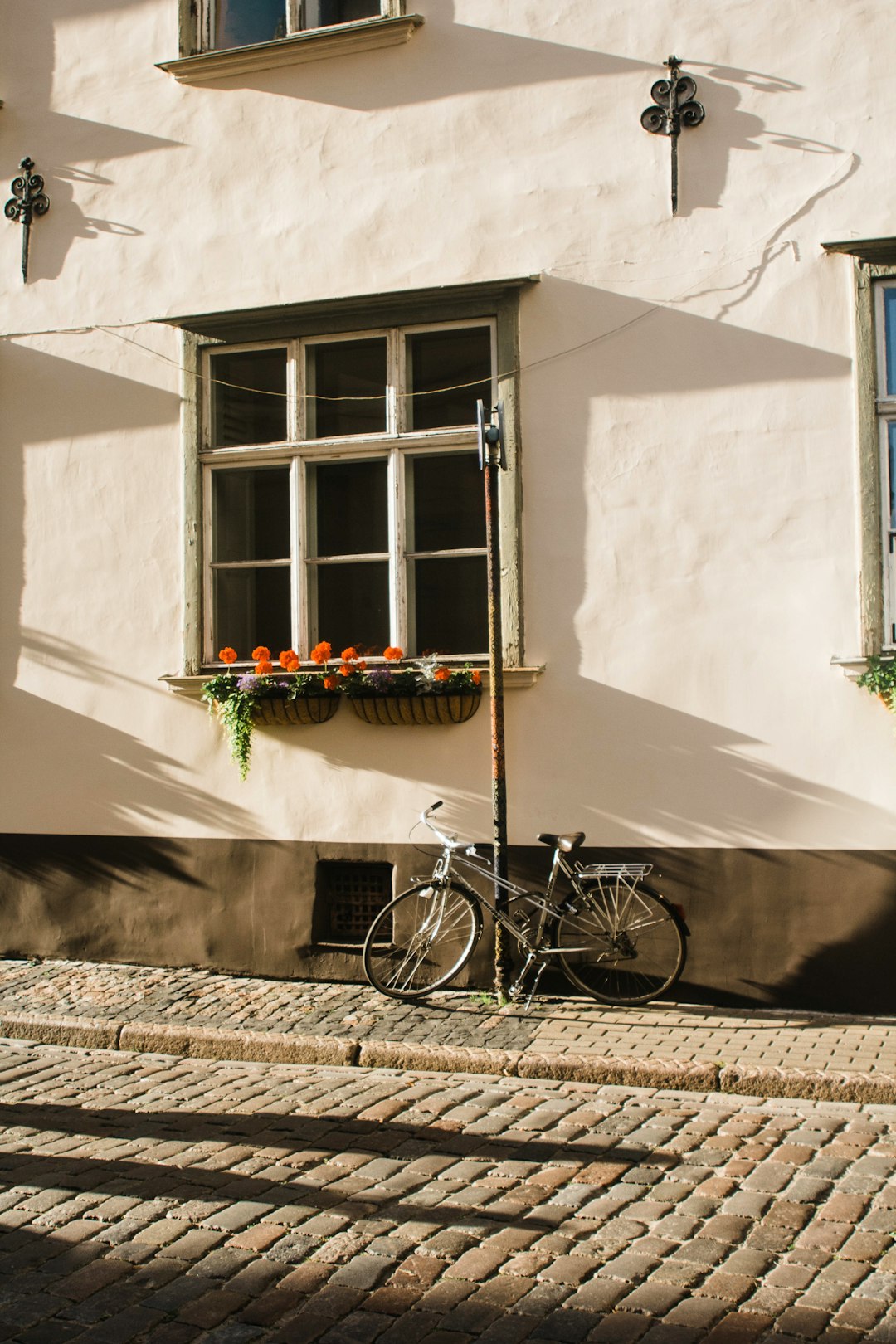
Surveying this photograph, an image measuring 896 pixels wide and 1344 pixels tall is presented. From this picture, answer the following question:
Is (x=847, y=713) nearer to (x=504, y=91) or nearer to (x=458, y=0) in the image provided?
(x=504, y=91)

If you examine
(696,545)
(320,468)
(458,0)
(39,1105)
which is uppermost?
(458,0)

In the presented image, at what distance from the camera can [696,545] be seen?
709 centimetres

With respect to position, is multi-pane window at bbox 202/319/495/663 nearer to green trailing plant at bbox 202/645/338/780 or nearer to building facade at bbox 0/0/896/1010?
building facade at bbox 0/0/896/1010

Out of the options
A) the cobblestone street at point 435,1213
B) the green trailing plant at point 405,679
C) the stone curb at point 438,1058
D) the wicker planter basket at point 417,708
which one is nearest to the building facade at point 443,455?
the wicker planter basket at point 417,708

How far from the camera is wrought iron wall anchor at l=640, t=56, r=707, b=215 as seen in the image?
7.18m

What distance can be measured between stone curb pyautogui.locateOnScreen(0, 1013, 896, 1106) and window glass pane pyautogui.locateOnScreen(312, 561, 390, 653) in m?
2.38

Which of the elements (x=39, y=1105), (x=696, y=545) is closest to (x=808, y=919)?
(x=696, y=545)

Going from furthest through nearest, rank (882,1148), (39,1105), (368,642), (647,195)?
(368,642)
(647,195)
(39,1105)
(882,1148)

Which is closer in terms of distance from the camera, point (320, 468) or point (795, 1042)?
point (795, 1042)

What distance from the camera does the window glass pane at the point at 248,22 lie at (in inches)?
326

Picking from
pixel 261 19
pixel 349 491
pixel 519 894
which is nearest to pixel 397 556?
pixel 349 491

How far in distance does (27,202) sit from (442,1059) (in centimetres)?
591

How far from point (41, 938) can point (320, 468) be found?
335cm

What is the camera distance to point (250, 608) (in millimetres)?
8125
